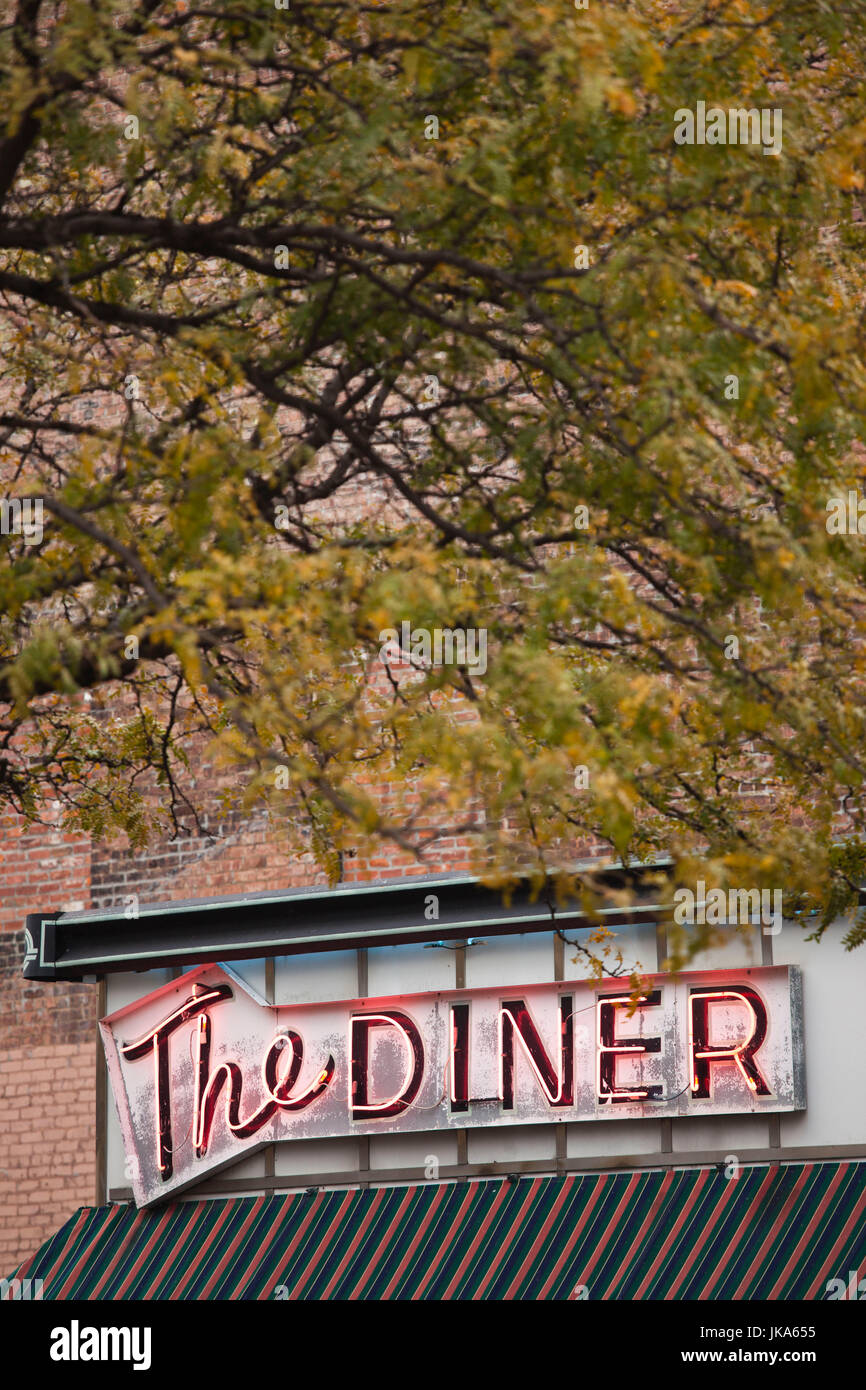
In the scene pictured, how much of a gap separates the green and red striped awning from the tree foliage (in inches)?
166

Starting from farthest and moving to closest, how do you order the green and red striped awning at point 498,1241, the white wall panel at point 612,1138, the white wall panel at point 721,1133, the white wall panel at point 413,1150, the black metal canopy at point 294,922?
the white wall panel at point 413,1150, the black metal canopy at point 294,922, the white wall panel at point 612,1138, the white wall panel at point 721,1133, the green and red striped awning at point 498,1241

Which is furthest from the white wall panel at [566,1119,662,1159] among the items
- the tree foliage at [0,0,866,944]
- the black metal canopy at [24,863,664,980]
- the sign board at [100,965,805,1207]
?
the tree foliage at [0,0,866,944]

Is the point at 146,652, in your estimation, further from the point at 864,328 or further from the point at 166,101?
the point at 864,328

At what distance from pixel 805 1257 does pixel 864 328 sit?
6152 millimetres

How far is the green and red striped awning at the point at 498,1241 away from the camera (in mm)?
10852

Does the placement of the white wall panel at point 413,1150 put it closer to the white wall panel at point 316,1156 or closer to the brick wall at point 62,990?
the white wall panel at point 316,1156

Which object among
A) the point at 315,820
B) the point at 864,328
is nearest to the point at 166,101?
the point at 864,328

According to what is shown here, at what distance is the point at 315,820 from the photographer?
27.2ft

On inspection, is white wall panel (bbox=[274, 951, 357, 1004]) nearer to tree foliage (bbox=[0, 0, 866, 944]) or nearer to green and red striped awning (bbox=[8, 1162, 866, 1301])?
green and red striped awning (bbox=[8, 1162, 866, 1301])

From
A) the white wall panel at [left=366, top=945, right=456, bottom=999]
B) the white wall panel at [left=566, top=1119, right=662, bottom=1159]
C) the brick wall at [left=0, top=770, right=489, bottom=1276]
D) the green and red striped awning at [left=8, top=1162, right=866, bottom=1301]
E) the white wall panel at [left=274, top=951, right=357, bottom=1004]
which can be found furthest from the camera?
A: the brick wall at [left=0, top=770, right=489, bottom=1276]

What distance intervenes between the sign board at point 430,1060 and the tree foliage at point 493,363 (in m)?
4.35

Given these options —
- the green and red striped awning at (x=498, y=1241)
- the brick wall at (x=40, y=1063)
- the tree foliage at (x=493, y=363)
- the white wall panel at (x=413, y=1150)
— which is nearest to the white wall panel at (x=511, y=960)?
the white wall panel at (x=413, y=1150)

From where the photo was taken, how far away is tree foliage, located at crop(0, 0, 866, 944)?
586 cm

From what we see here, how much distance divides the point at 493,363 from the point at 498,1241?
22.0 feet
